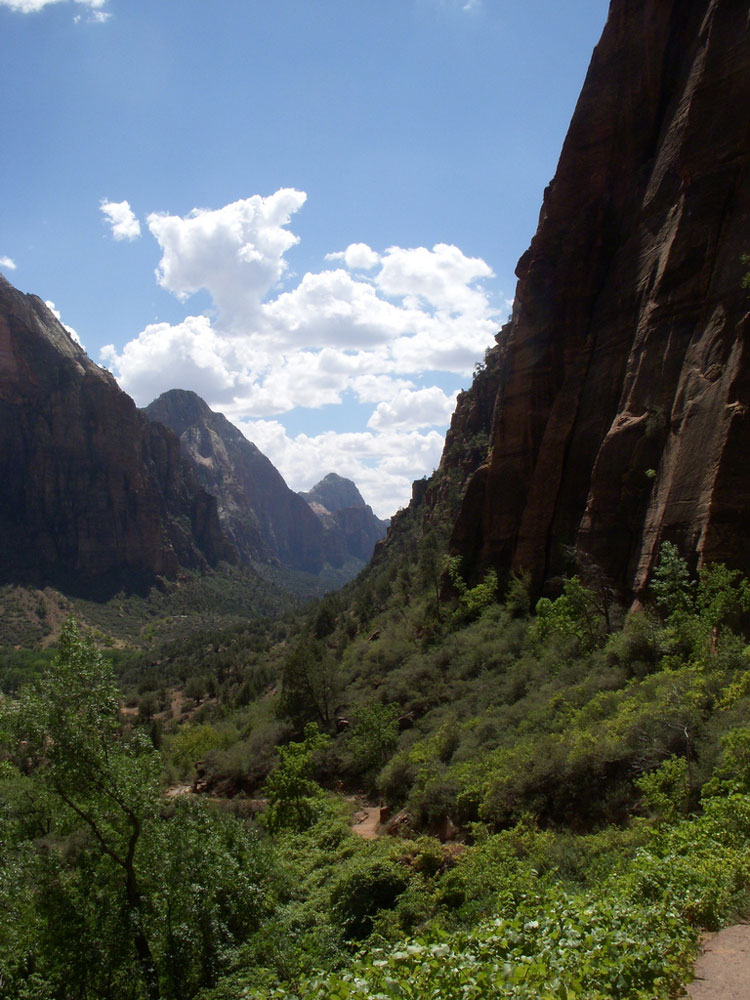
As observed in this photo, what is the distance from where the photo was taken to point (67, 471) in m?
129

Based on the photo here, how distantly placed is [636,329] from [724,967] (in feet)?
76.9

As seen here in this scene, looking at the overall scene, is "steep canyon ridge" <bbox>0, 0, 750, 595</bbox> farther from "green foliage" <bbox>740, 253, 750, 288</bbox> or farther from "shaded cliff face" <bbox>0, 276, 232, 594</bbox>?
"shaded cliff face" <bbox>0, 276, 232, 594</bbox>

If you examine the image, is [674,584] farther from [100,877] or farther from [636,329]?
[100,877]

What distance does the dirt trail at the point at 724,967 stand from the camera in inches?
184

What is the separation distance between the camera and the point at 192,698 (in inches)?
2298

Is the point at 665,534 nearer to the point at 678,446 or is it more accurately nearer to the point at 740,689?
the point at 678,446

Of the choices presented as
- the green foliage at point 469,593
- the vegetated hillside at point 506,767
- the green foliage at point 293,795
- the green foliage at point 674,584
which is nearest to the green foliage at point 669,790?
the vegetated hillside at point 506,767

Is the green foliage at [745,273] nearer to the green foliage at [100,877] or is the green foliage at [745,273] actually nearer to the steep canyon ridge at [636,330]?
the steep canyon ridge at [636,330]

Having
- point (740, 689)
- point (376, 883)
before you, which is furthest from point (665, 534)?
point (376, 883)

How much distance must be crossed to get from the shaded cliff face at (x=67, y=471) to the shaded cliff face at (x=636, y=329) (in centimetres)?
10998

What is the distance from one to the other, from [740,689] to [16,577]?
123694 mm

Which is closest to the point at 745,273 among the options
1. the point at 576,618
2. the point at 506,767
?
the point at 576,618

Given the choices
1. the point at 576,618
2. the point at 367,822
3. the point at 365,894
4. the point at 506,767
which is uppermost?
the point at 576,618

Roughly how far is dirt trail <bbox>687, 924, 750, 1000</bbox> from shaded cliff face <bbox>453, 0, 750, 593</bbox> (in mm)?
12742
